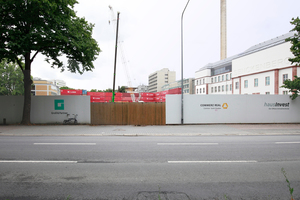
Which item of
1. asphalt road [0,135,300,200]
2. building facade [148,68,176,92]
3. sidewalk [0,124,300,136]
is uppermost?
Result: building facade [148,68,176,92]

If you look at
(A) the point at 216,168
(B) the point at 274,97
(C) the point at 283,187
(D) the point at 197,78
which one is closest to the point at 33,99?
(A) the point at 216,168

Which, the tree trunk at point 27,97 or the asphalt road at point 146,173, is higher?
the tree trunk at point 27,97

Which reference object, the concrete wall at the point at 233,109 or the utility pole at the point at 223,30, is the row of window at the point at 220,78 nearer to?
the utility pole at the point at 223,30

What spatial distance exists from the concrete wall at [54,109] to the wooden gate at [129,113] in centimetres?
80

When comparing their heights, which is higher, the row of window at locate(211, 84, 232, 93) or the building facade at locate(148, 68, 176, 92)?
the building facade at locate(148, 68, 176, 92)

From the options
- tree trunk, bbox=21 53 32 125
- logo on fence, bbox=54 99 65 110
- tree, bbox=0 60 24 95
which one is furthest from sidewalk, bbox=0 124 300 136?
tree, bbox=0 60 24 95

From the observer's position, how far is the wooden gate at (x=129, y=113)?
53.9 ft

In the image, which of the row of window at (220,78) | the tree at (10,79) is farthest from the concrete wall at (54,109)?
the row of window at (220,78)

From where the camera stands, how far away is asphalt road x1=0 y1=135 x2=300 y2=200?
3.80 meters

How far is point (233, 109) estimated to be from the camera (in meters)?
16.8

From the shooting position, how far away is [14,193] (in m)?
3.79

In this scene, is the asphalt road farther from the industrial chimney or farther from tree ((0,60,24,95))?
the industrial chimney

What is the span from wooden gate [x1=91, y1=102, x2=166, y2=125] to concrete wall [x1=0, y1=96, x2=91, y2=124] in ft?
2.62

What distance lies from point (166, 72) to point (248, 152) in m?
159
